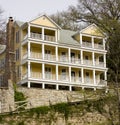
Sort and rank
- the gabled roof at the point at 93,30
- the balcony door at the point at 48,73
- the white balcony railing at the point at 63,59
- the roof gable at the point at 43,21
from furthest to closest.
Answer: the gabled roof at the point at 93,30
the white balcony railing at the point at 63,59
the roof gable at the point at 43,21
the balcony door at the point at 48,73

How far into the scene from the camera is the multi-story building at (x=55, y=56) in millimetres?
44147

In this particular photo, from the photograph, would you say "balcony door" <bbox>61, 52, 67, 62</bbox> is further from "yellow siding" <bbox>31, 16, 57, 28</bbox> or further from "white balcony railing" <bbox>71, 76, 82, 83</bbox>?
"yellow siding" <bbox>31, 16, 57, 28</bbox>

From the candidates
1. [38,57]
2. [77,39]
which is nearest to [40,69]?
[38,57]

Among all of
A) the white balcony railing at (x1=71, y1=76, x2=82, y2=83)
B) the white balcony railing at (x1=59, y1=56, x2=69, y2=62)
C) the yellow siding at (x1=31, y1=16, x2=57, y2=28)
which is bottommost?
the white balcony railing at (x1=71, y1=76, x2=82, y2=83)

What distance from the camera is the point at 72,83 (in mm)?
45281

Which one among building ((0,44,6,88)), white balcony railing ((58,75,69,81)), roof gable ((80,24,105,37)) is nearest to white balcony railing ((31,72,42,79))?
white balcony railing ((58,75,69,81))

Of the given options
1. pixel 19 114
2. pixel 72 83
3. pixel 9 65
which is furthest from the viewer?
pixel 72 83

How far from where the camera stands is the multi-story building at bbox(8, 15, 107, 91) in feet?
145

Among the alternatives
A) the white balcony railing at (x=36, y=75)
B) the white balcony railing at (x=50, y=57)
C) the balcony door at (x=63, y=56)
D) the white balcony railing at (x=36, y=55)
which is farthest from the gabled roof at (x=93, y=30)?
the white balcony railing at (x=36, y=75)

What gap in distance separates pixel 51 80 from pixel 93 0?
15.4 meters

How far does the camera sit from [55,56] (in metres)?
45.7

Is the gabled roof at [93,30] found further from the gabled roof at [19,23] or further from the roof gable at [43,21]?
the gabled roof at [19,23]

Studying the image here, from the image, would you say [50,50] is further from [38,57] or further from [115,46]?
[115,46]

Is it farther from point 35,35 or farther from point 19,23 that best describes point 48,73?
point 19,23
